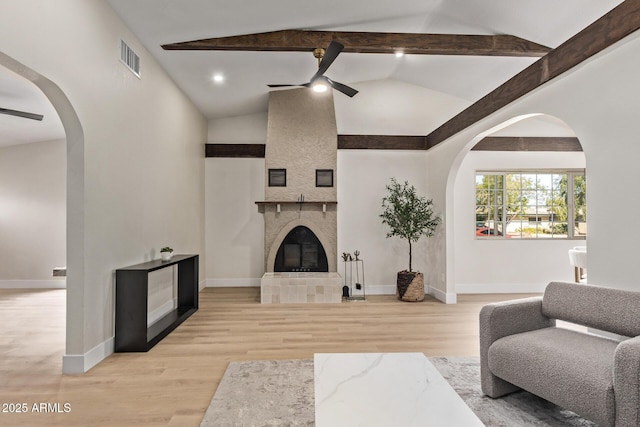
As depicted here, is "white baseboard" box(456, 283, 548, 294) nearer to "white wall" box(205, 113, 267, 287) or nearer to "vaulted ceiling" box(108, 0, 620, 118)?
"vaulted ceiling" box(108, 0, 620, 118)

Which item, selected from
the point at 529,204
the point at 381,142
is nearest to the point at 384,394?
the point at 381,142

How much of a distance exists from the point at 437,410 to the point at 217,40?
12.9 ft

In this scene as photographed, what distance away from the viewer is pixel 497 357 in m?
2.43

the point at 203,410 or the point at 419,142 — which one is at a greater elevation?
the point at 419,142

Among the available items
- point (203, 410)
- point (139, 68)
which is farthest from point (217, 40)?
point (203, 410)

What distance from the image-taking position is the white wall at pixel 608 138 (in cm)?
255

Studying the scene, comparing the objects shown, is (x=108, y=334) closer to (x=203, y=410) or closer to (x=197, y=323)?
(x=197, y=323)

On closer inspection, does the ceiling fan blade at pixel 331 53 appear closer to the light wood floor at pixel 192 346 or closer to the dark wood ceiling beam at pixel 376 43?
the dark wood ceiling beam at pixel 376 43

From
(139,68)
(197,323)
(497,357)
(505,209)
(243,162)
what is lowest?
(197,323)

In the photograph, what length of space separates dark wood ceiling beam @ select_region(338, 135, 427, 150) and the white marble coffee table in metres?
4.67

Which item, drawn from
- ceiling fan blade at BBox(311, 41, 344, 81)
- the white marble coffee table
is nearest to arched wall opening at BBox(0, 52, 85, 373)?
the white marble coffee table

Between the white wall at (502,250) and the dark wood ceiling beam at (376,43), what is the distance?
2.46 metres

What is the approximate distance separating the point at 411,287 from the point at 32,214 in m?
6.64

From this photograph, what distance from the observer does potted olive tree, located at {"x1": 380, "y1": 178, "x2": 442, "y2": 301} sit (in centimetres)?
577
